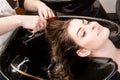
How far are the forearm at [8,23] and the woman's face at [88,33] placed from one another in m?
0.29

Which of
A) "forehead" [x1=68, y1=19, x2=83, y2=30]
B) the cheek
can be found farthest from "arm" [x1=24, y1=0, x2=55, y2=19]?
the cheek

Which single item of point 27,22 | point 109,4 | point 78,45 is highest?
point 27,22

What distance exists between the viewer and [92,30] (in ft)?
4.62

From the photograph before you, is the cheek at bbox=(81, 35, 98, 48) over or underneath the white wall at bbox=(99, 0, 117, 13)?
over

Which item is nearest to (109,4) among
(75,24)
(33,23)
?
(75,24)

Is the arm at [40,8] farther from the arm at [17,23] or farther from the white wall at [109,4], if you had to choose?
the white wall at [109,4]

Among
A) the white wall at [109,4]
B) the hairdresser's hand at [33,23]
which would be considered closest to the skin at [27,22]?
the hairdresser's hand at [33,23]

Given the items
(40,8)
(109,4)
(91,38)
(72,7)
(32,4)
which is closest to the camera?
(91,38)

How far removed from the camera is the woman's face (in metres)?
1.39

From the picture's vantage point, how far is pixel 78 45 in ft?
4.71

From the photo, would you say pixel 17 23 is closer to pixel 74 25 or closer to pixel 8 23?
pixel 8 23

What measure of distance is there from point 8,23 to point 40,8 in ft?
0.68

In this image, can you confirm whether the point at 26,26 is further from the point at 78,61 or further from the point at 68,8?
the point at 68,8

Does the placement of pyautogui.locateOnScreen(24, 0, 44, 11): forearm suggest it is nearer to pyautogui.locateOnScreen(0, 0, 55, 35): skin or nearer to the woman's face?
pyautogui.locateOnScreen(0, 0, 55, 35): skin
